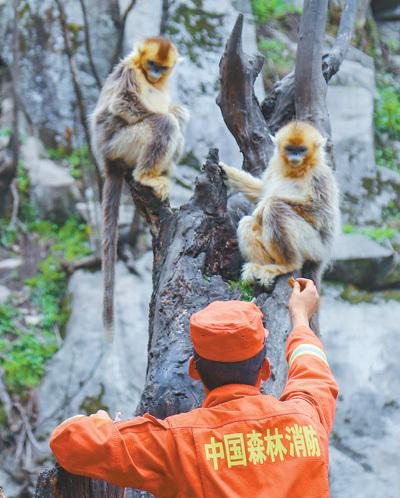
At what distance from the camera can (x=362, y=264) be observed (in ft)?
26.5

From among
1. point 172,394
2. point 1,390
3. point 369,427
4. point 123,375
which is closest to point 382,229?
point 369,427

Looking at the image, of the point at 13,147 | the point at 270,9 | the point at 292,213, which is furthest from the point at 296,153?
the point at 270,9

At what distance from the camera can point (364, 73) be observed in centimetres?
1066

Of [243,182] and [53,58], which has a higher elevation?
[53,58]

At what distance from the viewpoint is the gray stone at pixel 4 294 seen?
26.3ft

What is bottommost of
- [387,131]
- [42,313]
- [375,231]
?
[42,313]

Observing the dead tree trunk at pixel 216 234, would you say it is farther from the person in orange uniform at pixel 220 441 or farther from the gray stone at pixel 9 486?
the gray stone at pixel 9 486

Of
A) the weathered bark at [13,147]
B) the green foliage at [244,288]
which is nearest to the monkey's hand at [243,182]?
the green foliage at [244,288]

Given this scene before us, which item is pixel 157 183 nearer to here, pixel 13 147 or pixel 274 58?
pixel 13 147

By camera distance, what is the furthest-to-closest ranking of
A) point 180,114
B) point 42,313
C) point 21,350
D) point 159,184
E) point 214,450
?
point 42,313, point 21,350, point 180,114, point 159,184, point 214,450

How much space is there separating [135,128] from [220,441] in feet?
12.0

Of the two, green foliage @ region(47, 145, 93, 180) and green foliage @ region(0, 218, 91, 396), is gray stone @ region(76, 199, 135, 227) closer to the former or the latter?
green foliage @ region(0, 218, 91, 396)

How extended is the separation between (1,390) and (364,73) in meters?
7.52

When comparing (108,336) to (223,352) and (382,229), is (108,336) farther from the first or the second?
(382,229)
